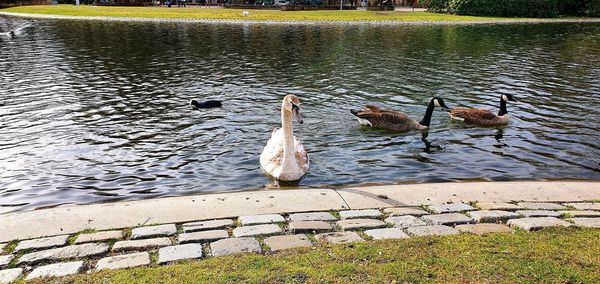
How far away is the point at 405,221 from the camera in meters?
7.01

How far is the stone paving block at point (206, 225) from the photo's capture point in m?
6.67

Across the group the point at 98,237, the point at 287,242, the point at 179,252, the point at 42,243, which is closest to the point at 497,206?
the point at 287,242

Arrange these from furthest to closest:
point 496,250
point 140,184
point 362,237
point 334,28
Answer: point 334,28, point 140,184, point 362,237, point 496,250

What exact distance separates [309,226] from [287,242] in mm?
588

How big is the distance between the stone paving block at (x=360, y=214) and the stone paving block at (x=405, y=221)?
26 cm

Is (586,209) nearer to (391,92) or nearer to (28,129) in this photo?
(391,92)

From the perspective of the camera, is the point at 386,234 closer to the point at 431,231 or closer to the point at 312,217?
→ the point at 431,231

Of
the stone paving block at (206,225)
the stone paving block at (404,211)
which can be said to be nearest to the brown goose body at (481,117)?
the stone paving block at (404,211)

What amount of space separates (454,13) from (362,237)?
207 feet

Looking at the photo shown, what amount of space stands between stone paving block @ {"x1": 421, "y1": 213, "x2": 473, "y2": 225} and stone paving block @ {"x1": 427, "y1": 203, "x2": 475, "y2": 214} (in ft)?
0.63

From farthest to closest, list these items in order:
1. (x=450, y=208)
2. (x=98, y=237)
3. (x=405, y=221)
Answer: (x=450, y=208) < (x=405, y=221) < (x=98, y=237)

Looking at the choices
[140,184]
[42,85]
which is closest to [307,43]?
[42,85]

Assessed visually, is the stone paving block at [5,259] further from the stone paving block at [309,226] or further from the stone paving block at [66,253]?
the stone paving block at [309,226]

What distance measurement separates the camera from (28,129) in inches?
525
